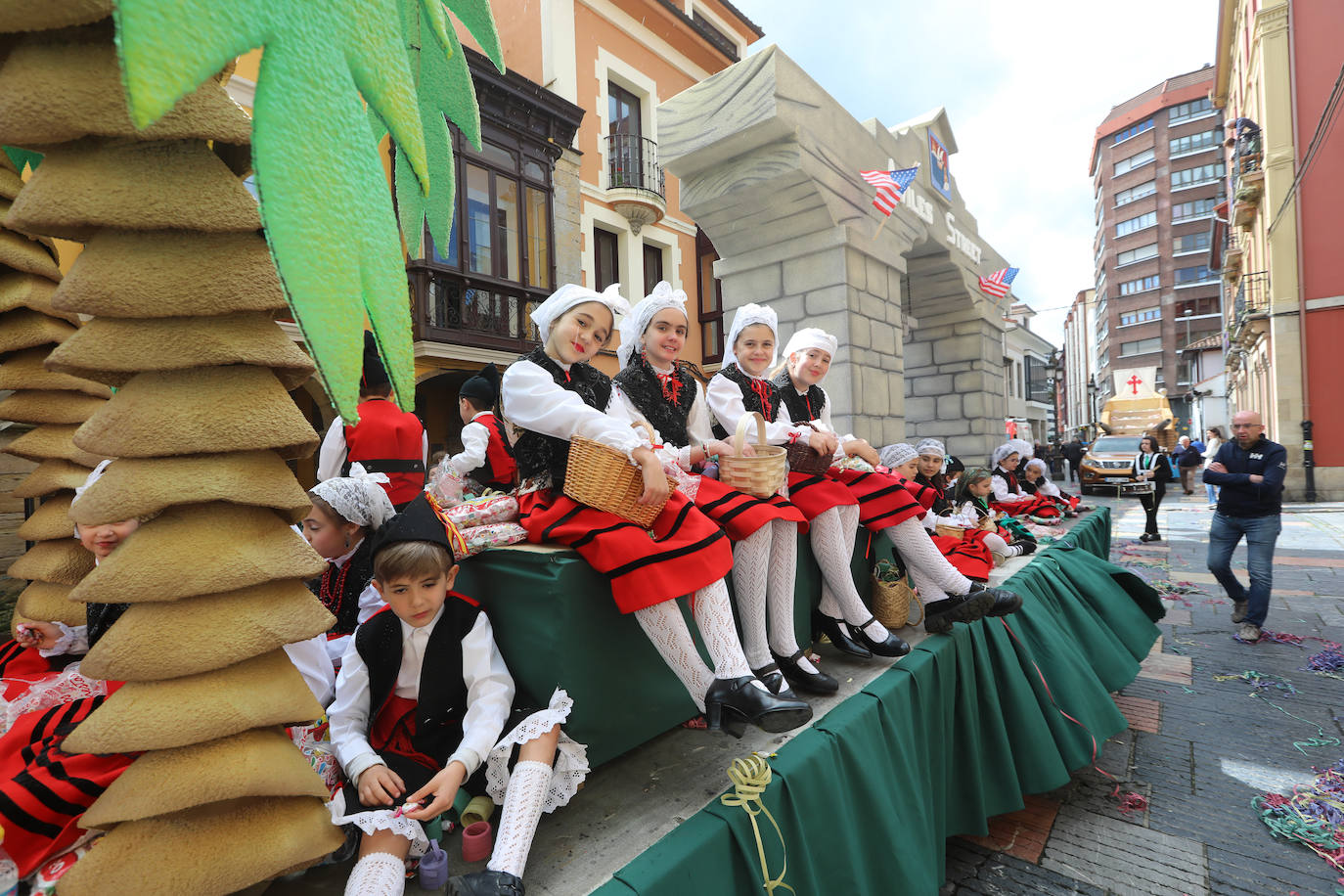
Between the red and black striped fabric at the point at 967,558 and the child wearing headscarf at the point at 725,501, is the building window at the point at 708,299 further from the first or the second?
the child wearing headscarf at the point at 725,501

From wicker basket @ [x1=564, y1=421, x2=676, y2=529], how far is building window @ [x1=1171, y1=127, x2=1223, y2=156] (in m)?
50.9

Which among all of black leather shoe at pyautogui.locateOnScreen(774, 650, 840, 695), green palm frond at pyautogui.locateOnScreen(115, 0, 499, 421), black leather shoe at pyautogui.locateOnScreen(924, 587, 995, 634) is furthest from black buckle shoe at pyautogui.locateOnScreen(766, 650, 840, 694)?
green palm frond at pyautogui.locateOnScreen(115, 0, 499, 421)

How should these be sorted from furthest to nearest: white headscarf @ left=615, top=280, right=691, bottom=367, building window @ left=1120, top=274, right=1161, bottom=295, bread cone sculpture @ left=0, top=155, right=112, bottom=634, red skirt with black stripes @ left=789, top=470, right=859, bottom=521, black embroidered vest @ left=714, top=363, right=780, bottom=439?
building window @ left=1120, top=274, right=1161, bottom=295
black embroidered vest @ left=714, top=363, right=780, bottom=439
red skirt with black stripes @ left=789, top=470, right=859, bottom=521
white headscarf @ left=615, top=280, right=691, bottom=367
bread cone sculpture @ left=0, top=155, right=112, bottom=634

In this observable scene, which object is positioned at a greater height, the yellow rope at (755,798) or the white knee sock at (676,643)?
the white knee sock at (676,643)

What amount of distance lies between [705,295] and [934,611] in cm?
1194

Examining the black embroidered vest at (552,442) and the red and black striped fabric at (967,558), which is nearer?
the black embroidered vest at (552,442)

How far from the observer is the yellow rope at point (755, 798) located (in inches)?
60.3

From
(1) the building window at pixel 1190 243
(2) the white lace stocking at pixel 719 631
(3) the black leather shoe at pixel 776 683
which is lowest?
(3) the black leather shoe at pixel 776 683

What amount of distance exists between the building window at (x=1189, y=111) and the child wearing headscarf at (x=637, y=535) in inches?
2017

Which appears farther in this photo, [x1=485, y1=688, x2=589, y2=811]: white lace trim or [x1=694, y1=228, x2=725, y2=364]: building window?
[x1=694, y1=228, x2=725, y2=364]: building window

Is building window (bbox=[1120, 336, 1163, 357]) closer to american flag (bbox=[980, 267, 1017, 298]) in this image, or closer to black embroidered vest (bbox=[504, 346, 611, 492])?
american flag (bbox=[980, 267, 1017, 298])

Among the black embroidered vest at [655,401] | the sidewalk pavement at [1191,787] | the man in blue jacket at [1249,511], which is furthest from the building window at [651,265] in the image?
the black embroidered vest at [655,401]

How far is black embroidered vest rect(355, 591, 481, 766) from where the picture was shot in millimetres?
1649

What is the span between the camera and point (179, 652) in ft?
3.49
